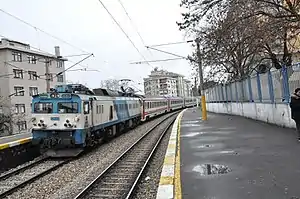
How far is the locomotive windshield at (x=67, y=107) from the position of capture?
15492 millimetres

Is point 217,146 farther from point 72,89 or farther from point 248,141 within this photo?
point 72,89

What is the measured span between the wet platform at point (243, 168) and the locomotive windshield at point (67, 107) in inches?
218

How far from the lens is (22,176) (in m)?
12.0

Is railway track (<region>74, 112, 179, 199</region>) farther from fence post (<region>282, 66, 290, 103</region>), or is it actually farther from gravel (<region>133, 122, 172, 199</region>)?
fence post (<region>282, 66, 290, 103</region>)

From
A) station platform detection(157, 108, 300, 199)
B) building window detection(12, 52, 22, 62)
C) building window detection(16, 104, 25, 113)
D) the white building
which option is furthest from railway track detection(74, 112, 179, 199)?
the white building

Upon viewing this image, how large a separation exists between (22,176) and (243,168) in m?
7.52

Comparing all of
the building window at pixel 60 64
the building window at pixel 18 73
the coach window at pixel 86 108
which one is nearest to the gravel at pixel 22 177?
the coach window at pixel 86 108

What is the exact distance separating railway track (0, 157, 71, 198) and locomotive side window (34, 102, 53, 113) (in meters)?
2.11

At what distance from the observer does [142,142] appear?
19.5 m

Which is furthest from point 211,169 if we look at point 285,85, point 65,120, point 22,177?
point 65,120

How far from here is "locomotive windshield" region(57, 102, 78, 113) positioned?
15.5 metres

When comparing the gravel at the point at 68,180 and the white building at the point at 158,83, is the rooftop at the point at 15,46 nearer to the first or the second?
the gravel at the point at 68,180

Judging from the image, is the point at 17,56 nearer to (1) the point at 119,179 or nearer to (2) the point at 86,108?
(2) the point at 86,108

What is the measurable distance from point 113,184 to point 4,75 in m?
43.3
